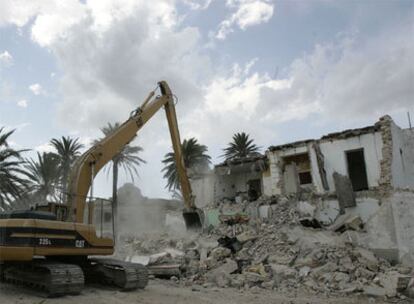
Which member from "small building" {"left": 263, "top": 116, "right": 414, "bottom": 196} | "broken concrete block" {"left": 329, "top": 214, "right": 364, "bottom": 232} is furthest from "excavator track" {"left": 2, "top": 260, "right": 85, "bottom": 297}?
"small building" {"left": 263, "top": 116, "right": 414, "bottom": 196}

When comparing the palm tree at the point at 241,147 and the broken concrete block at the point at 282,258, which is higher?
the palm tree at the point at 241,147

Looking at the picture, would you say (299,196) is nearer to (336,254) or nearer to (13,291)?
(336,254)

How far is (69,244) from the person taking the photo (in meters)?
9.50

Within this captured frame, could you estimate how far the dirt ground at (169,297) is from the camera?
346 inches

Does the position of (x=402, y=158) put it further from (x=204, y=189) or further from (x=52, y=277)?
(x=52, y=277)

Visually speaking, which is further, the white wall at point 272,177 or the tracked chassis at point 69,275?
the white wall at point 272,177

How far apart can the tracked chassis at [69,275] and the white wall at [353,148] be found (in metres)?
14.5

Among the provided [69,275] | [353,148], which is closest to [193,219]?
[353,148]

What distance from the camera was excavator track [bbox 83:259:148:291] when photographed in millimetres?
10406

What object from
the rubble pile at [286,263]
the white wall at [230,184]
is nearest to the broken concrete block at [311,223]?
the rubble pile at [286,263]

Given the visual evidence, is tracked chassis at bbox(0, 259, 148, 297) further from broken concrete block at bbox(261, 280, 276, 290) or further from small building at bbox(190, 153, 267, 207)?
small building at bbox(190, 153, 267, 207)

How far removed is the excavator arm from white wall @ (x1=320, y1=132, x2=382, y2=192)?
8.71 metres

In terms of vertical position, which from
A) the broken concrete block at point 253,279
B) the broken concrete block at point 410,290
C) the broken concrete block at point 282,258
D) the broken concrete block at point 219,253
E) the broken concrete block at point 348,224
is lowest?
the broken concrete block at point 410,290

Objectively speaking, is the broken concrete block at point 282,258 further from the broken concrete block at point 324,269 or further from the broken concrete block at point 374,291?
the broken concrete block at point 374,291
